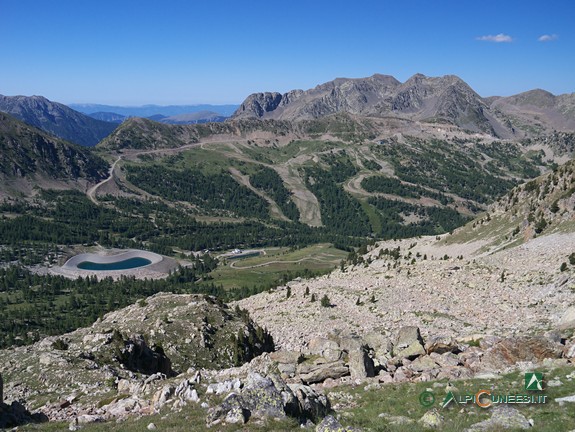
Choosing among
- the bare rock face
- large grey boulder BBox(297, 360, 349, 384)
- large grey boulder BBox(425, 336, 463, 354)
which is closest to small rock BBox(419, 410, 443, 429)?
the bare rock face

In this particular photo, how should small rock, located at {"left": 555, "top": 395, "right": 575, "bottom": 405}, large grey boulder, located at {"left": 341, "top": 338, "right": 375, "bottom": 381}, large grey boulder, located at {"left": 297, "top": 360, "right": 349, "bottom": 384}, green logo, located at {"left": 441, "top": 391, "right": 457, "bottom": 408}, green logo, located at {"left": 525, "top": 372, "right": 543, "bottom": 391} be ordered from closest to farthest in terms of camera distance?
small rock, located at {"left": 555, "top": 395, "right": 575, "bottom": 405} → green logo, located at {"left": 441, "top": 391, "right": 457, "bottom": 408} → green logo, located at {"left": 525, "top": 372, "right": 543, "bottom": 391} → large grey boulder, located at {"left": 341, "top": 338, "right": 375, "bottom": 381} → large grey boulder, located at {"left": 297, "top": 360, "right": 349, "bottom": 384}

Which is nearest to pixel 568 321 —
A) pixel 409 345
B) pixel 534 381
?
pixel 409 345

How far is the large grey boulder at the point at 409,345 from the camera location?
3161cm

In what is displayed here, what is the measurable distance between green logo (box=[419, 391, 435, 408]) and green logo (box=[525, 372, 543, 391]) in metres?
4.64

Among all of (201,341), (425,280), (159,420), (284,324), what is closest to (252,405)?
(159,420)

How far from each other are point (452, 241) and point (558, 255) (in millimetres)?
43827

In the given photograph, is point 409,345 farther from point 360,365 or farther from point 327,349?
point 360,365

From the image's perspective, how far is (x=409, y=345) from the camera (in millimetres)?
33781

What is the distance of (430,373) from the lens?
26062 mm

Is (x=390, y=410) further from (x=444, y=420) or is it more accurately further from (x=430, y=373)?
(x=430, y=373)

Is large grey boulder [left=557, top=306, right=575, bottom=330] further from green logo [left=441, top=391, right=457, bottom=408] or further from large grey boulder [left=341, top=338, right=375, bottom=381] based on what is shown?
green logo [left=441, top=391, right=457, bottom=408]

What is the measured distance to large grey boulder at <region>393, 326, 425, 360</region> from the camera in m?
31.6

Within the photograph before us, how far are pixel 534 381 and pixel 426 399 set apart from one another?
5.47 meters

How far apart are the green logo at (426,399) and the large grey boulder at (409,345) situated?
31.5 feet
